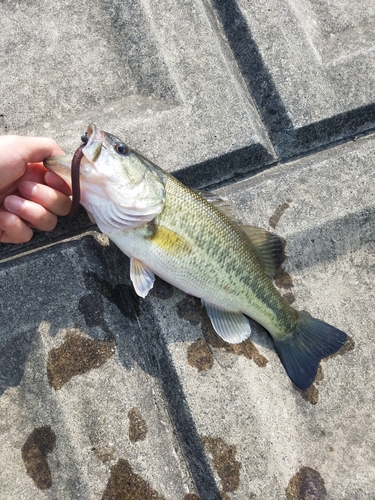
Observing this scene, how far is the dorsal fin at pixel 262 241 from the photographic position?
8.43 feet

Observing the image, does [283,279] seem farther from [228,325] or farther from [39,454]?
[39,454]

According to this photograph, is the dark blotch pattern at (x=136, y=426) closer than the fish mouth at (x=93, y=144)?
No

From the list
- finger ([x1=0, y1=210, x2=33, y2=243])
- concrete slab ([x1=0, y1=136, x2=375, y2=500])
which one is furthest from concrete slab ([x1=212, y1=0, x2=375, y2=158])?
finger ([x1=0, y1=210, x2=33, y2=243])

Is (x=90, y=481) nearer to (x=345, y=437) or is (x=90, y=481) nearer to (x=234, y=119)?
(x=345, y=437)

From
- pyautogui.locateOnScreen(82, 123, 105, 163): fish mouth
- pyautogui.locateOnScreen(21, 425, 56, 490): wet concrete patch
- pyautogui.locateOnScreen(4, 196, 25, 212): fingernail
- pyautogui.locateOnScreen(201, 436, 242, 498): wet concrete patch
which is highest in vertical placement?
pyautogui.locateOnScreen(82, 123, 105, 163): fish mouth

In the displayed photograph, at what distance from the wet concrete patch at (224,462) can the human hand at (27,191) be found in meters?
1.47

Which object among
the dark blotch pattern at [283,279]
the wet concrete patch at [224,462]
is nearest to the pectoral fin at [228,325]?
the dark blotch pattern at [283,279]

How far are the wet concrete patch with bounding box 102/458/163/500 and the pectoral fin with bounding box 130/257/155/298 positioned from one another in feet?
2.94

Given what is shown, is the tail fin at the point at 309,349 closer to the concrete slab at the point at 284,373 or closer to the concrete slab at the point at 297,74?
the concrete slab at the point at 284,373

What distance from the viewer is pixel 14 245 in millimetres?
2566

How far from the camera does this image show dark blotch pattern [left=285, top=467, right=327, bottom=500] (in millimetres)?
2354

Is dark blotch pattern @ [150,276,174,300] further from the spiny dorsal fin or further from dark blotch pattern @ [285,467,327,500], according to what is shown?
dark blotch pattern @ [285,467,327,500]

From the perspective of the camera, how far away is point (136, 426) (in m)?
2.38

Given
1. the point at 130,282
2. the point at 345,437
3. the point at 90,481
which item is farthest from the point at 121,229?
the point at 345,437
